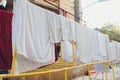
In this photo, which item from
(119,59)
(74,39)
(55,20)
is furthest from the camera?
(119,59)

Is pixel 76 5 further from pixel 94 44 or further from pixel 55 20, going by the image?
pixel 55 20

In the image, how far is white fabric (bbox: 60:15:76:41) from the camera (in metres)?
7.56

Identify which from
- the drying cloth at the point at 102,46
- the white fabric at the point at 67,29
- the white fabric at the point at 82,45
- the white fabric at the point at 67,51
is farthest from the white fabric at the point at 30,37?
the drying cloth at the point at 102,46

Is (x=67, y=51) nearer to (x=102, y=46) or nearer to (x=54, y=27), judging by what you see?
(x=54, y=27)

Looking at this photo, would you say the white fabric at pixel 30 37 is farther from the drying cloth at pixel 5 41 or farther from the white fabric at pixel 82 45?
the white fabric at pixel 82 45

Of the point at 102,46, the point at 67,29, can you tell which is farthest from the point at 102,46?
the point at 67,29

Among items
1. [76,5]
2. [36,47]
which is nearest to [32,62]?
[36,47]

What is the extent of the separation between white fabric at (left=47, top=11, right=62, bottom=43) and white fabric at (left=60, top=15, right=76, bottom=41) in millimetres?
250

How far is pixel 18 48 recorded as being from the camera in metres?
4.98

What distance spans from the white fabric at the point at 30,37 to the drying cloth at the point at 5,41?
571 millimetres

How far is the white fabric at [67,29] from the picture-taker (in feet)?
24.8

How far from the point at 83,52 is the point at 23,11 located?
4.17 metres

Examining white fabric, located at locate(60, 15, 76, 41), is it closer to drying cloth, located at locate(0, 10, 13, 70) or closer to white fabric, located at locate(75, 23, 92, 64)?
white fabric, located at locate(75, 23, 92, 64)

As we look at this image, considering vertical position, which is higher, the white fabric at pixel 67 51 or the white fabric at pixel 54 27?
the white fabric at pixel 54 27
